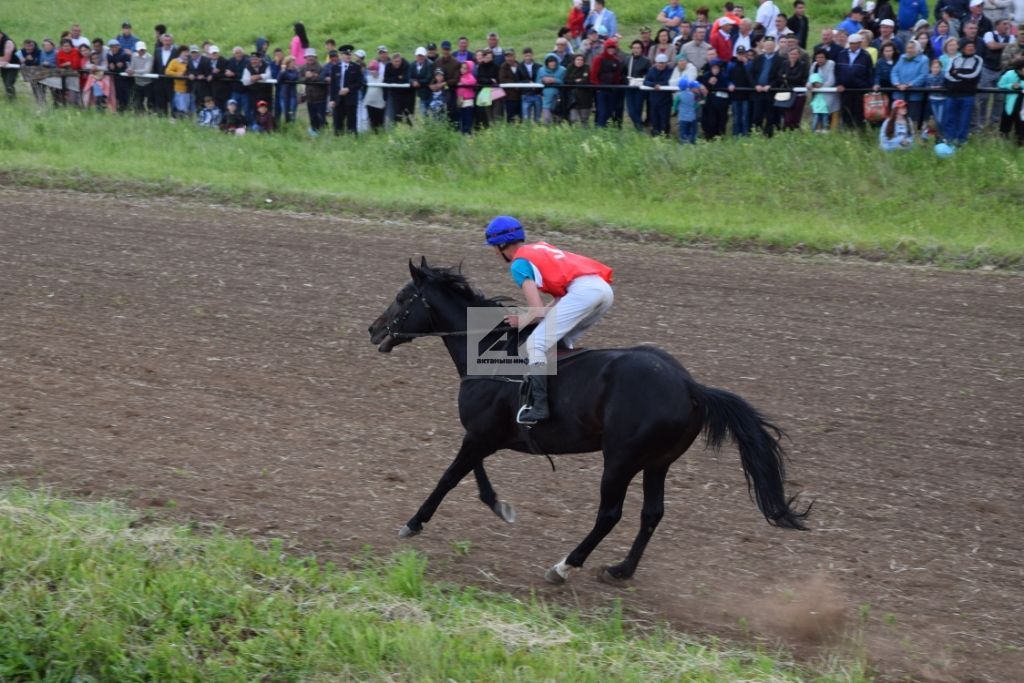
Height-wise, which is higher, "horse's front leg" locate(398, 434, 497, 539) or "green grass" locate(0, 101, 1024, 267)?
"green grass" locate(0, 101, 1024, 267)

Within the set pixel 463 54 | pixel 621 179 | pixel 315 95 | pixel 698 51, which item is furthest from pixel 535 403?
pixel 315 95

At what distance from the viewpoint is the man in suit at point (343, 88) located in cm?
2198

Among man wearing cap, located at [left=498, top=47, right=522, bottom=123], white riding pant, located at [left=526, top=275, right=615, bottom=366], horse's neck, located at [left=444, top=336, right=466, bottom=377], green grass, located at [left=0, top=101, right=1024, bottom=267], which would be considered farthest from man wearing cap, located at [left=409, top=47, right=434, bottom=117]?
white riding pant, located at [left=526, top=275, right=615, bottom=366]

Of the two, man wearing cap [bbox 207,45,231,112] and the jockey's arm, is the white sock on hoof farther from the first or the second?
man wearing cap [bbox 207,45,231,112]

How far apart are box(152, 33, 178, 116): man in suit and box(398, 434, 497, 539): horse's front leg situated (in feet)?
62.4

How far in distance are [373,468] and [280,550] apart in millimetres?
1667

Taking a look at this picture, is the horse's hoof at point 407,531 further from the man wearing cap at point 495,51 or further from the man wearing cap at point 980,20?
the man wearing cap at point 495,51

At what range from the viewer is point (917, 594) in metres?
7.05

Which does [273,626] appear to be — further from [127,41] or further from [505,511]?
[127,41]

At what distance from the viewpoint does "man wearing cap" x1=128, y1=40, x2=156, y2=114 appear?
81.8ft

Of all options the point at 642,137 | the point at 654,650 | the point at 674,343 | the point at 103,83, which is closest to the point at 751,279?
the point at 674,343

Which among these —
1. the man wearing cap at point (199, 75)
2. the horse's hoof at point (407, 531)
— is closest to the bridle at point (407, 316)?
the horse's hoof at point (407, 531)

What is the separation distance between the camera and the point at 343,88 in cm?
2214

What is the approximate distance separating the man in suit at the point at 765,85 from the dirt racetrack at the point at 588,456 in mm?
4286
